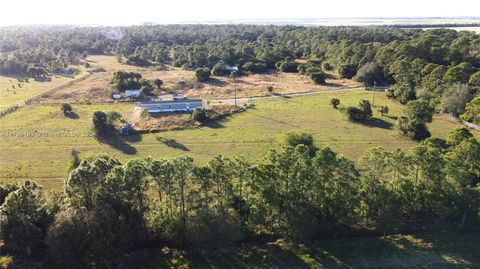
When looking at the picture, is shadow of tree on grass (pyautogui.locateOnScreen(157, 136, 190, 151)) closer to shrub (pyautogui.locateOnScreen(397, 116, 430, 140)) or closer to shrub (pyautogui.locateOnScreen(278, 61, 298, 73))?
shrub (pyautogui.locateOnScreen(397, 116, 430, 140))

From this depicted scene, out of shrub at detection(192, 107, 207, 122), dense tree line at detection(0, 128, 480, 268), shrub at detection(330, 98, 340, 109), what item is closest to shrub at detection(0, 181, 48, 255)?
dense tree line at detection(0, 128, 480, 268)

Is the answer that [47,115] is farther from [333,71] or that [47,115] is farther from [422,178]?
[333,71]

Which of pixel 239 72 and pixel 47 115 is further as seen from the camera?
pixel 239 72

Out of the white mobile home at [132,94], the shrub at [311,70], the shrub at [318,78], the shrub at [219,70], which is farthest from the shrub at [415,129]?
the shrub at [219,70]

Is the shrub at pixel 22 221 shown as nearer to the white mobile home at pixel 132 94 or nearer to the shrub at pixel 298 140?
the shrub at pixel 298 140

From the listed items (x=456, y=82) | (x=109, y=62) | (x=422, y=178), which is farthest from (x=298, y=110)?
(x=109, y=62)

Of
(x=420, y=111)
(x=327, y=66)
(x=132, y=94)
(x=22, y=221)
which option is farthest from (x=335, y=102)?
(x=22, y=221)
